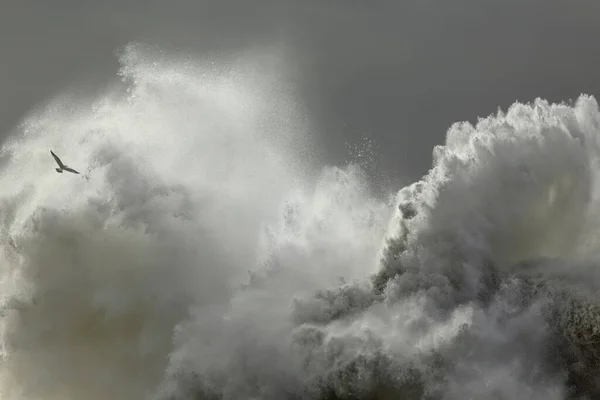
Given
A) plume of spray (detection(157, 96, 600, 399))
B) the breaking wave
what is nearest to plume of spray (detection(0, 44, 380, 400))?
the breaking wave

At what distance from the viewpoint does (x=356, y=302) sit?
4184 centimetres

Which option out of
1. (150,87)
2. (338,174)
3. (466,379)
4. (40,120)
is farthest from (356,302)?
(40,120)

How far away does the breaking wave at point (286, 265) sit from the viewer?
3794cm

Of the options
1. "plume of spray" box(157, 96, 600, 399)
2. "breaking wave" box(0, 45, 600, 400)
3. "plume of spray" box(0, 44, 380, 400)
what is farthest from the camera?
"plume of spray" box(0, 44, 380, 400)

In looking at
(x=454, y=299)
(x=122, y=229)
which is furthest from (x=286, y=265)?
(x=454, y=299)

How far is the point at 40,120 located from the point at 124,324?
2210cm

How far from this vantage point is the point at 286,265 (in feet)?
157

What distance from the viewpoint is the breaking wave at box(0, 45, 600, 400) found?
37.9 meters

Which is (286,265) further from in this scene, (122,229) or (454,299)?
(454,299)

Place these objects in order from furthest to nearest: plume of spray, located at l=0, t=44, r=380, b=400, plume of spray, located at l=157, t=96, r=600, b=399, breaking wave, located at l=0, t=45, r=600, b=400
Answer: plume of spray, located at l=0, t=44, r=380, b=400 < breaking wave, located at l=0, t=45, r=600, b=400 < plume of spray, located at l=157, t=96, r=600, b=399

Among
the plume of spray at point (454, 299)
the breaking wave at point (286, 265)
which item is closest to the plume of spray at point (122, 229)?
the breaking wave at point (286, 265)

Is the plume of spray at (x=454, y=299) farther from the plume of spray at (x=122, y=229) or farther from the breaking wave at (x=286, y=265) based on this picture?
the plume of spray at (x=122, y=229)

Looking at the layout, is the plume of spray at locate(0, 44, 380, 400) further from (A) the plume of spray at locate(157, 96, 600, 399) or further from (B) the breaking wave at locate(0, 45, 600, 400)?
(A) the plume of spray at locate(157, 96, 600, 399)

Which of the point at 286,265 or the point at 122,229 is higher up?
the point at 122,229
